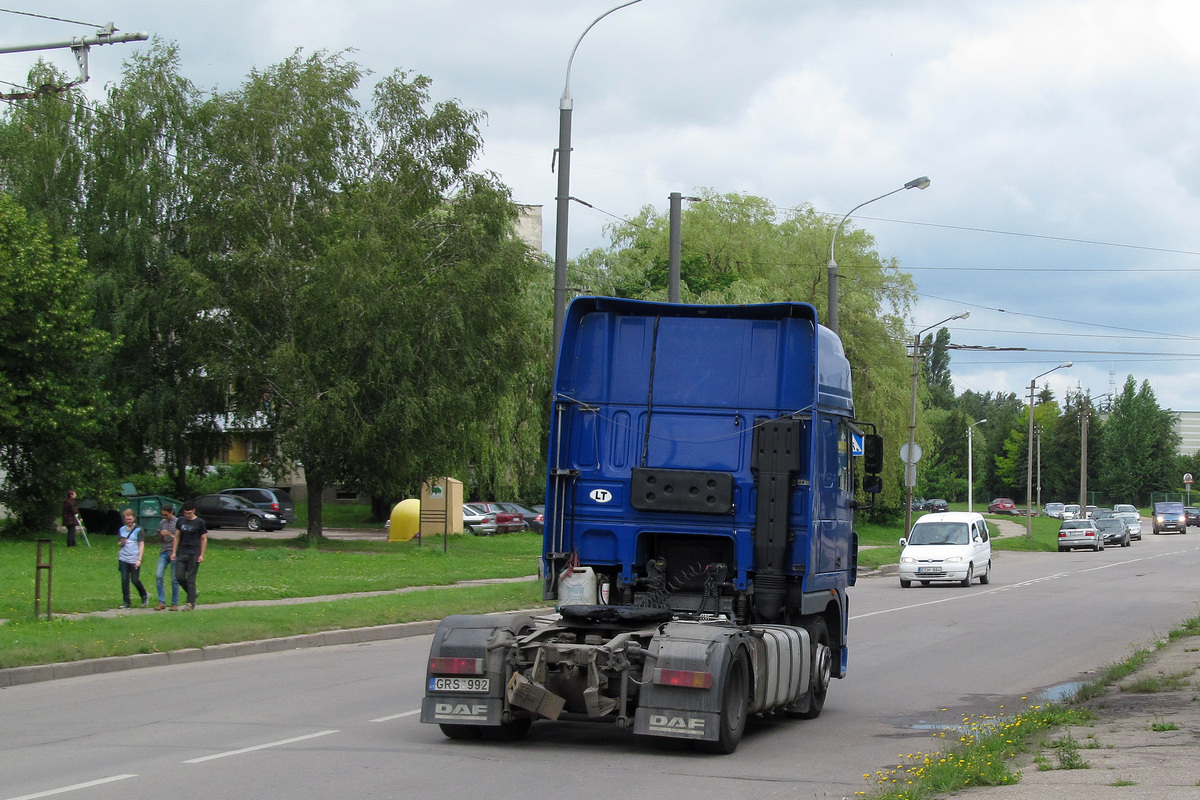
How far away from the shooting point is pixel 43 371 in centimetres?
3519

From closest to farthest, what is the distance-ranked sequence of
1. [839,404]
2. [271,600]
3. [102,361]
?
1. [839,404]
2. [271,600]
3. [102,361]

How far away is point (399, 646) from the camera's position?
1731 centimetres

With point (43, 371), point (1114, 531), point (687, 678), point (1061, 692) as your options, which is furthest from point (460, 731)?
point (1114, 531)

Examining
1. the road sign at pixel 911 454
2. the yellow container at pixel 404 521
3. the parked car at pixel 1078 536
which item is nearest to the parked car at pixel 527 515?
the yellow container at pixel 404 521

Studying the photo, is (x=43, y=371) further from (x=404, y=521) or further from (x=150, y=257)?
(x=404, y=521)

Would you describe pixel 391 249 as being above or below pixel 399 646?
above

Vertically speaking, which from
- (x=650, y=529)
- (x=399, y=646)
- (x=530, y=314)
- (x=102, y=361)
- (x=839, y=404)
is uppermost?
(x=530, y=314)

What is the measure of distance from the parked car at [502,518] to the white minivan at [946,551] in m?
22.0

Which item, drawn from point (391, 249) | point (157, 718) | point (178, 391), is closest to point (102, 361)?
point (178, 391)

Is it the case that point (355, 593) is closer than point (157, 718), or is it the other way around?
point (157, 718)

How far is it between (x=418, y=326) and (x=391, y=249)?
2.38 metres

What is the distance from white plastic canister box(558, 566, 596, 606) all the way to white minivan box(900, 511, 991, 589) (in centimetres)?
2247

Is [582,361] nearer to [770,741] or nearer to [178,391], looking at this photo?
[770,741]

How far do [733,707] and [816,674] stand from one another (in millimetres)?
2257
